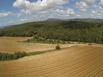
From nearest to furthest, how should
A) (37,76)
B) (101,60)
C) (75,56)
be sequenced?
(37,76), (101,60), (75,56)

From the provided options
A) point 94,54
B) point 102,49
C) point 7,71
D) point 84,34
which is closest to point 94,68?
point 94,54

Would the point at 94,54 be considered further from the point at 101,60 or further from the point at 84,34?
the point at 84,34

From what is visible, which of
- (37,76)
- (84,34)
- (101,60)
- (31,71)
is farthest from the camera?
(84,34)

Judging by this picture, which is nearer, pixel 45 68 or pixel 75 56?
pixel 45 68

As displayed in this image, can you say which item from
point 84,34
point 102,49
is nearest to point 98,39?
point 84,34

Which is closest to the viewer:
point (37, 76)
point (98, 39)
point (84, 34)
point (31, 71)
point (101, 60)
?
point (37, 76)

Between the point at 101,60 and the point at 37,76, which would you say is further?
the point at 101,60

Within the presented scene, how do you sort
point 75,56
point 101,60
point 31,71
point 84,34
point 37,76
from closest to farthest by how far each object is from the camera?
point 37,76 < point 31,71 < point 101,60 < point 75,56 < point 84,34

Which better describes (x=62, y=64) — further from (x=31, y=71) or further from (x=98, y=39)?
(x=98, y=39)
